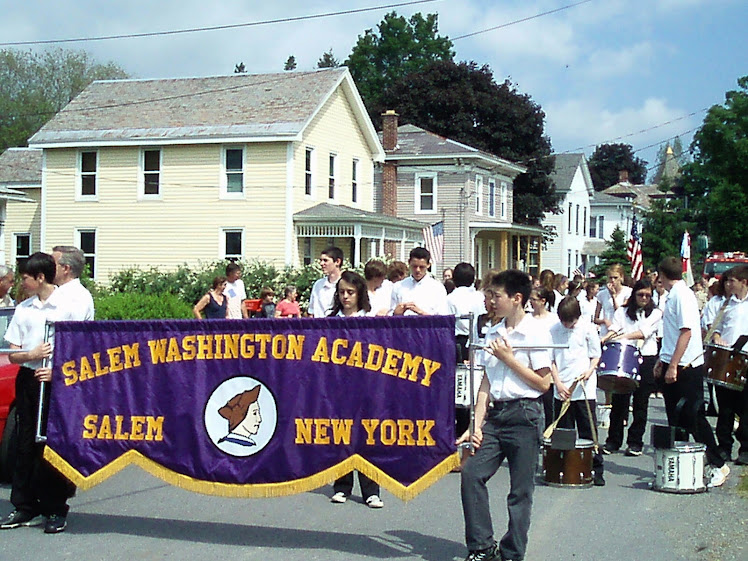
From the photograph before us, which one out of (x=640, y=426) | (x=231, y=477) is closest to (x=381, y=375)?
(x=231, y=477)

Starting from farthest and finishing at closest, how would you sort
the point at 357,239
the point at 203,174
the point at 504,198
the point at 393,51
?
the point at 393,51, the point at 504,198, the point at 203,174, the point at 357,239

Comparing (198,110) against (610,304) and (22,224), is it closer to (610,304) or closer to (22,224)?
(22,224)

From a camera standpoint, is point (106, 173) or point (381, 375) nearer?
point (381, 375)

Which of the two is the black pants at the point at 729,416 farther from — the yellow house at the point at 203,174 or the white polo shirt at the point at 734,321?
the yellow house at the point at 203,174

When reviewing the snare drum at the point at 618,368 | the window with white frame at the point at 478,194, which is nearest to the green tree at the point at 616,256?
the window with white frame at the point at 478,194

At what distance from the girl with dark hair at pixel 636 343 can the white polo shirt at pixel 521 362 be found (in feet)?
16.6

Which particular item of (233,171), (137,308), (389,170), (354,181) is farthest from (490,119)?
(137,308)

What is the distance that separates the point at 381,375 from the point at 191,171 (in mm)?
29020

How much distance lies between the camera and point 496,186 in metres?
49.1

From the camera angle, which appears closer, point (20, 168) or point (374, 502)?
point (374, 502)

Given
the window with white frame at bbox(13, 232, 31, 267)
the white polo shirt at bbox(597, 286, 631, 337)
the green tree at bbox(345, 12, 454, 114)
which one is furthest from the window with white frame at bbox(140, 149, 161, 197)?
the green tree at bbox(345, 12, 454, 114)

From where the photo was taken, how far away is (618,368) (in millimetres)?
10820

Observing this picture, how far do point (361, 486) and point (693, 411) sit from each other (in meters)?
3.32

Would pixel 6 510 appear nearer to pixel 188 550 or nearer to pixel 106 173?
pixel 188 550
